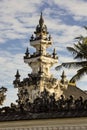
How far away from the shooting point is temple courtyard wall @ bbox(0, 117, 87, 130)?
17984 mm

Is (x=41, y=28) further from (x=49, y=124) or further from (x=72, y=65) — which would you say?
(x=49, y=124)

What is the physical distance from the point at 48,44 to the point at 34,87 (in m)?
5.47

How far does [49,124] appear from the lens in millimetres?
18859

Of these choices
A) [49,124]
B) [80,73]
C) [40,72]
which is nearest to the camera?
[49,124]

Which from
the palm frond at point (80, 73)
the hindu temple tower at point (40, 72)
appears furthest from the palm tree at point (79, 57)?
the hindu temple tower at point (40, 72)

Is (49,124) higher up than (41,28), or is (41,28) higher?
(41,28)

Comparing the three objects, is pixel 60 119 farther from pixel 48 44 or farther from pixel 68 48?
pixel 48 44

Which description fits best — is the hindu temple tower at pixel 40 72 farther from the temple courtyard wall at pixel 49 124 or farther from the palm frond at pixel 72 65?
the temple courtyard wall at pixel 49 124

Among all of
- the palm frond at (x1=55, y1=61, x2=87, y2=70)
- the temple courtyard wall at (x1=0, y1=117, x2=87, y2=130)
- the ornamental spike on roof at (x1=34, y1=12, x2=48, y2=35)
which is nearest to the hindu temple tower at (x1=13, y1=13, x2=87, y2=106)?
the ornamental spike on roof at (x1=34, y1=12, x2=48, y2=35)

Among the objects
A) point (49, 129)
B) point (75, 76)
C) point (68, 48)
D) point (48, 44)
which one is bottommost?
point (49, 129)

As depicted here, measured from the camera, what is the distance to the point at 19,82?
5556 centimetres

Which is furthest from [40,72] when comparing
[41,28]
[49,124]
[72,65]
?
[49,124]

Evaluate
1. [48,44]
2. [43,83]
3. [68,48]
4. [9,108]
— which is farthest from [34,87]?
[9,108]

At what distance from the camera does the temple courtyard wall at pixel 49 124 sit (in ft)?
59.0
